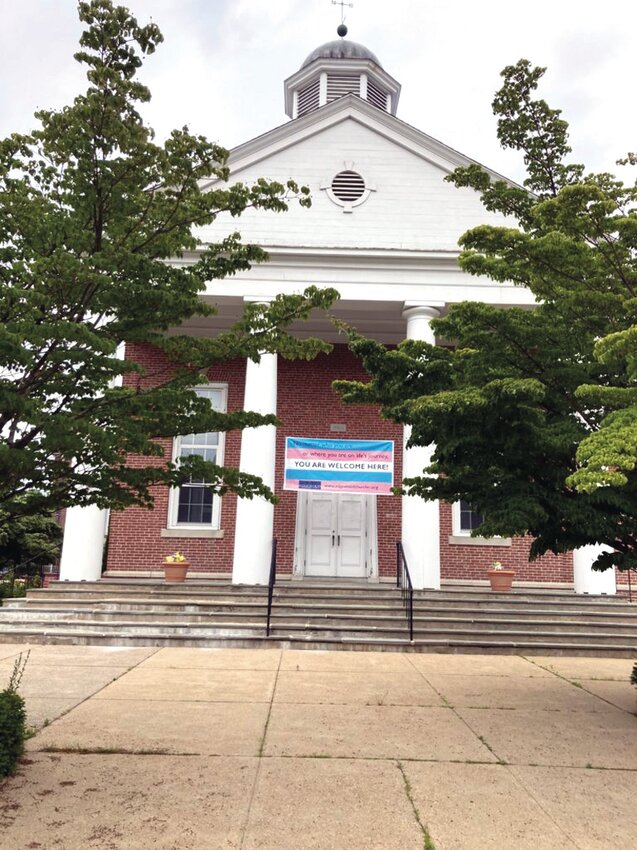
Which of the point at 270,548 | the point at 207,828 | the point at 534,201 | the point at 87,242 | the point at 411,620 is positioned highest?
the point at 534,201

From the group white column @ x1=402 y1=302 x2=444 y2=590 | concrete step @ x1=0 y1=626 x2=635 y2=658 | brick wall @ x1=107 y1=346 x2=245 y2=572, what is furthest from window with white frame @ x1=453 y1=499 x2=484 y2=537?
concrete step @ x1=0 y1=626 x2=635 y2=658

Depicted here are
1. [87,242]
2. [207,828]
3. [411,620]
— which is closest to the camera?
[207,828]

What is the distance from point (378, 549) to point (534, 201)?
10073 mm

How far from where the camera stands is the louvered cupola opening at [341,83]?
20312 millimetres

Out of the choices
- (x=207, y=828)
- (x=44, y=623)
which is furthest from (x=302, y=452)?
(x=207, y=828)

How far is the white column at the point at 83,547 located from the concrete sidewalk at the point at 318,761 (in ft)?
15.8

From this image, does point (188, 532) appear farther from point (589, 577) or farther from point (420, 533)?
point (589, 577)

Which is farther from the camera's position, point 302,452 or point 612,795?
point 302,452

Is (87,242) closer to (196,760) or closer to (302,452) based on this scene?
(196,760)

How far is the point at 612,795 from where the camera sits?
4.25 meters

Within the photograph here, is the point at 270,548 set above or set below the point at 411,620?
above

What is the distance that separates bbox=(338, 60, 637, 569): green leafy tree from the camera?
5.38 meters

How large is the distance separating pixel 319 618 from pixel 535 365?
6.38 m

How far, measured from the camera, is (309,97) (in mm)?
20891
